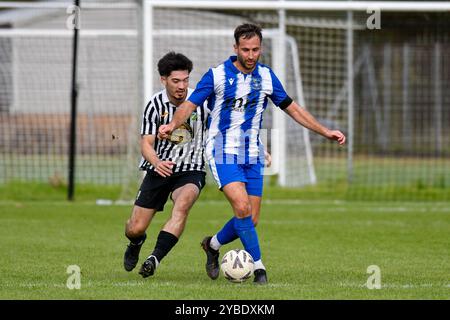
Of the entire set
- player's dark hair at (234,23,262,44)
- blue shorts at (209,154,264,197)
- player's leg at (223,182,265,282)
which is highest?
player's dark hair at (234,23,262,44)

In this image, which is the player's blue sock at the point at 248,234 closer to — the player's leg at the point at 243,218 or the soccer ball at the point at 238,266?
the player's leg at the point at 243,218

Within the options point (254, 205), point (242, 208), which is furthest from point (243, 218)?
point (254, 205)

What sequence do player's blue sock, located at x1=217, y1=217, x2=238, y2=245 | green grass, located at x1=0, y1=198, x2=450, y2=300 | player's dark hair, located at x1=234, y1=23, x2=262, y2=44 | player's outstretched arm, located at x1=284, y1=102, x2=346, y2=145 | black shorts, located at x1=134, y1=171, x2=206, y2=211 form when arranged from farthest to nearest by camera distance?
black shorts, located at x1=134, y1=171, x2=206, y2=211 < player's blue sock, located at x1=217, y1=217, x2=238, y2=245 < player's outstretched arm, located at x1=284, y1=102, x2=346, y2=145 < player's dark hair, located at x1=234, y1=23, x2=262, y2=44 < green grass, located at x1=0, y1=198, x2=450, y2=300

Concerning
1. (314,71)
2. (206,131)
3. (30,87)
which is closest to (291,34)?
(314,71)

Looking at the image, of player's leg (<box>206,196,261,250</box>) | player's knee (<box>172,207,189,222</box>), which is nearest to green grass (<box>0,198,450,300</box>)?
player's leg (<box>206,196,261,250</box>)

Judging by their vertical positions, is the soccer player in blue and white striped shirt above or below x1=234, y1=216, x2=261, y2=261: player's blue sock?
above

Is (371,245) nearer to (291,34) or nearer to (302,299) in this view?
(302,299)

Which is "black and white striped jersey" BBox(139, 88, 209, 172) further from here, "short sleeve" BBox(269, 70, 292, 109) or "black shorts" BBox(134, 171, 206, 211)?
"short sleeve" BBox(269, 70, 292, 109)

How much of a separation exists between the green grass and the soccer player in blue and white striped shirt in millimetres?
599

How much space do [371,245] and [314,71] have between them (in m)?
10.4

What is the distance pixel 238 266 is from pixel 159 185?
128 centimetres

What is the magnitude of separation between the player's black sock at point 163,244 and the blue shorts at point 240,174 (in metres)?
0.62

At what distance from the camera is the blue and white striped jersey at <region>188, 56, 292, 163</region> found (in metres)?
8.59
